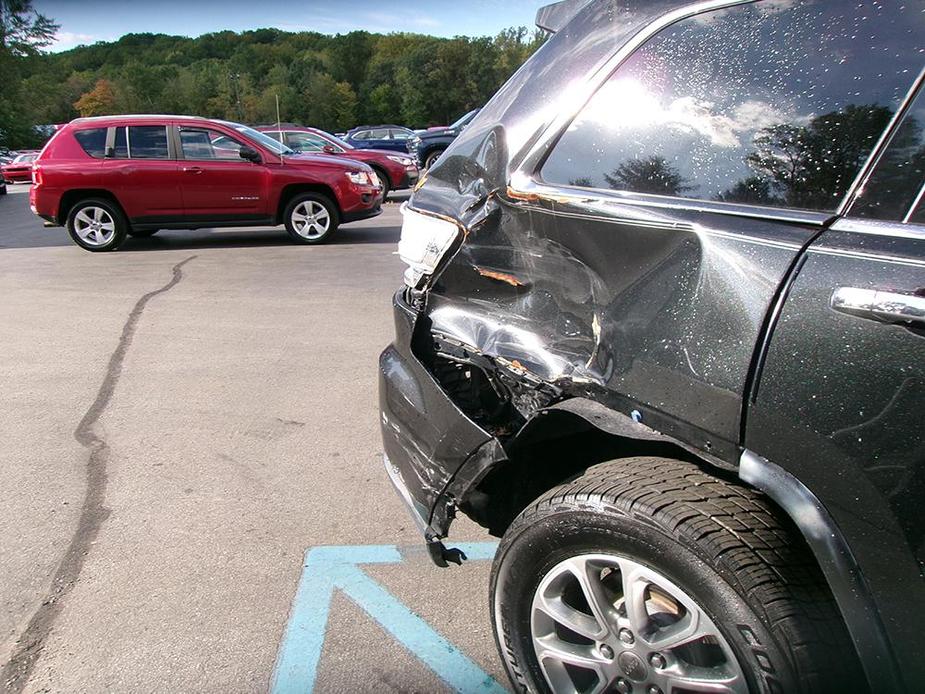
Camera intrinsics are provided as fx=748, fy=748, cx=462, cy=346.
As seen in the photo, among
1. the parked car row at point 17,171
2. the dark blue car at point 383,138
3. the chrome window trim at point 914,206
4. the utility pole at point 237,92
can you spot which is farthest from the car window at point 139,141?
the utility pole at point 237,92

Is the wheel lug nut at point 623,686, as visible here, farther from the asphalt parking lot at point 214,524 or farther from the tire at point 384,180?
the tire at point 384,180

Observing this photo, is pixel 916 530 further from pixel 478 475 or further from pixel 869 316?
pixel 478 475

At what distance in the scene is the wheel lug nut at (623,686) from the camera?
1832mm

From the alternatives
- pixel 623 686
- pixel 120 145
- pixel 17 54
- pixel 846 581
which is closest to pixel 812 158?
pixel 846 581

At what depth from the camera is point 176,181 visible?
10234 mm

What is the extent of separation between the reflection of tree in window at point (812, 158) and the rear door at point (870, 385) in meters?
0.05

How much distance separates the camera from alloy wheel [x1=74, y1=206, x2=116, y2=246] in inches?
409

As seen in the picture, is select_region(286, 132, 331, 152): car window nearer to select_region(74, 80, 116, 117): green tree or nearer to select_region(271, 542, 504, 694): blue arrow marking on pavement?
select_region(271, 542, 504, 694): blue arrow marking on pavement

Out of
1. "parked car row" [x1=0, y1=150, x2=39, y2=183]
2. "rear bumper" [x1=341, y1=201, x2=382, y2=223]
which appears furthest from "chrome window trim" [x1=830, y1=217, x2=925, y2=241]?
"parked car row" [x1=0, y1=150, x2=39, y2=183]

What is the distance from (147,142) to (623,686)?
10261 millimetres

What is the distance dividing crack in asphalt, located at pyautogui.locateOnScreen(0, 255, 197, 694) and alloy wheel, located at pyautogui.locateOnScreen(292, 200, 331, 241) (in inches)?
224

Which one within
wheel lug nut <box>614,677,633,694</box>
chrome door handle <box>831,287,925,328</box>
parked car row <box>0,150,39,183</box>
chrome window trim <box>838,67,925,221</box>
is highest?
chrome window trim <box>838,67,925,221</box>

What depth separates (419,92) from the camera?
99250 millimetres

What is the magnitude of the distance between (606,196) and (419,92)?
103 m
